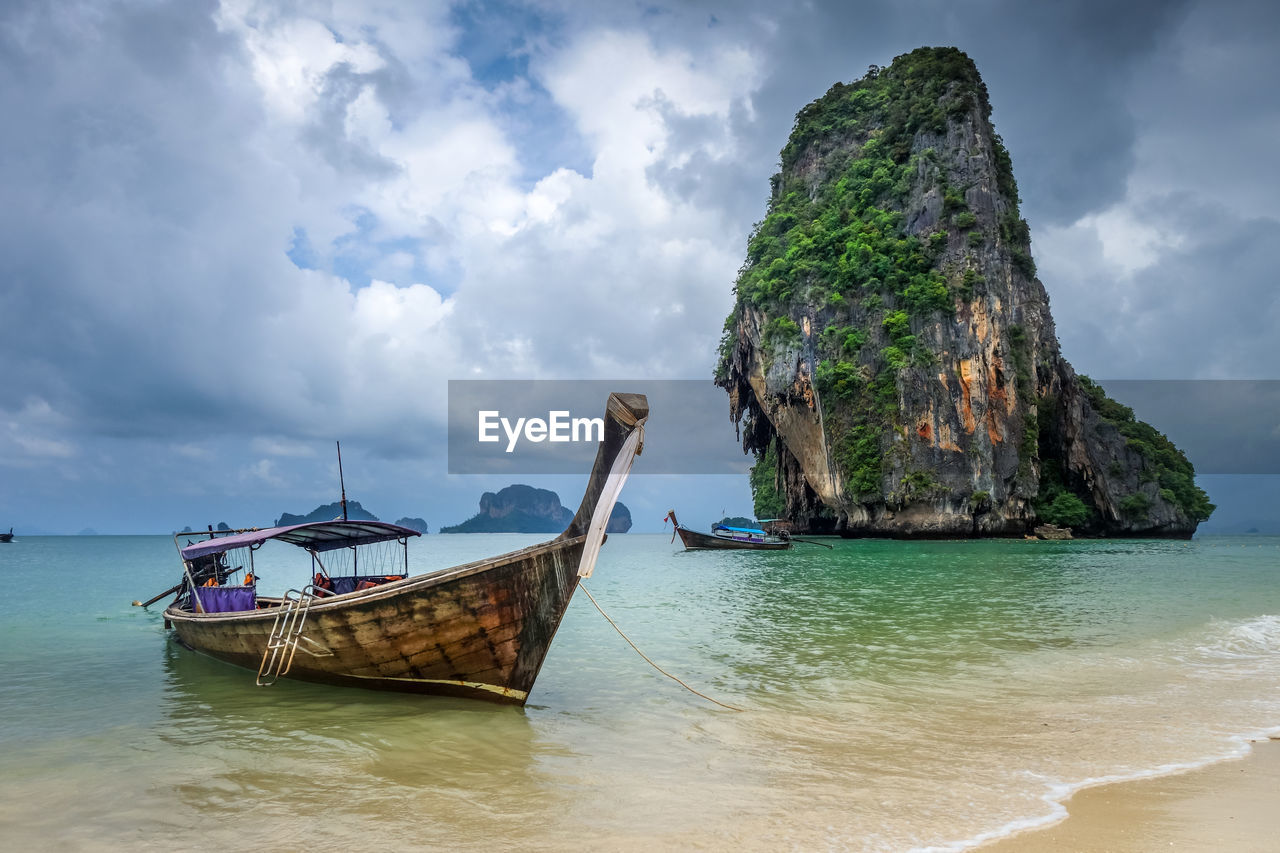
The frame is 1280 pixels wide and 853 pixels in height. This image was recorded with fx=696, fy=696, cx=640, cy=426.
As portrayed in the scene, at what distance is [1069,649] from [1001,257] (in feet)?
125

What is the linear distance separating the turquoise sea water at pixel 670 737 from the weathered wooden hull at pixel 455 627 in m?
0.30

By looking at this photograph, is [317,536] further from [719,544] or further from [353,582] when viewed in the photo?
[719,544]

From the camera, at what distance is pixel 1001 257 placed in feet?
136

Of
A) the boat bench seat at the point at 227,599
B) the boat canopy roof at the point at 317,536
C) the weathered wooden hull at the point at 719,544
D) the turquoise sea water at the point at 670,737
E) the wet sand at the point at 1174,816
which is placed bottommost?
the weathered wooden hull at the point at 719,544

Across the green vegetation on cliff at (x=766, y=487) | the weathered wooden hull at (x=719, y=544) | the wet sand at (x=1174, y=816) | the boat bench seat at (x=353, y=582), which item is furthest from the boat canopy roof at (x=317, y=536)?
the green vegetation on cliff at (x=766, y=487)

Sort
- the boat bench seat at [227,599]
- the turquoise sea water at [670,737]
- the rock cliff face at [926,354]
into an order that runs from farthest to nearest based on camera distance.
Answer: the rock cliff face at [926,354], the boat bench seat at [227,599], the turquoise sea water at [670,737]

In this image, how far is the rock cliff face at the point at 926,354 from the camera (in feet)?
130

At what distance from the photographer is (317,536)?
1021 cm

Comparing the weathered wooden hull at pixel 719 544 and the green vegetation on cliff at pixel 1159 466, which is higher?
the green vegetation on cliff at pixel 1159 466

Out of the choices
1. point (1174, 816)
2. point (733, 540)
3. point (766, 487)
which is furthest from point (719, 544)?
point (1174, 816)

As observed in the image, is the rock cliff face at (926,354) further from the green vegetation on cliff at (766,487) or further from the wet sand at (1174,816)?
the wet sand at (1174,816)

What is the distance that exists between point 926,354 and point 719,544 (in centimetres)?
1597

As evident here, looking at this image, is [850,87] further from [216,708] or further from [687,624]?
[216,708]

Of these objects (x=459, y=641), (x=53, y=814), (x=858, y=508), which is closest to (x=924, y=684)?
(x=459, y=641)
